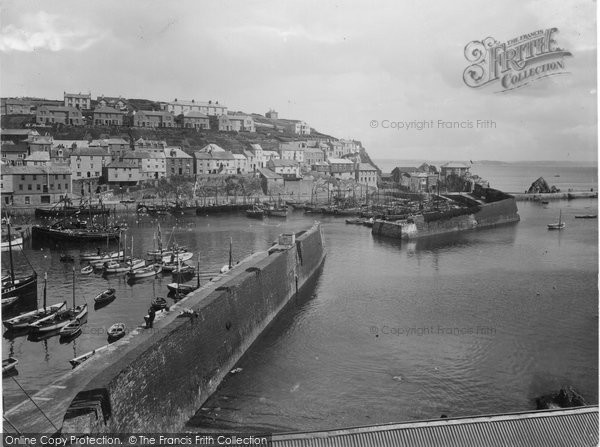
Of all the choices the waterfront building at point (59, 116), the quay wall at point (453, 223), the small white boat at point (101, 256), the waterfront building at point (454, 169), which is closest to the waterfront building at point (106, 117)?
the waterfront building at point (59, 116)

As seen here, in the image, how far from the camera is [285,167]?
80250 mm

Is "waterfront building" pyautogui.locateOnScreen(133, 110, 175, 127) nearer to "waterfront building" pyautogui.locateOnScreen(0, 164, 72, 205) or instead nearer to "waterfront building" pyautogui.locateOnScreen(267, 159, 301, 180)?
"waterfront building" pyautogui.locateOnScreen(267, 159, 301, 180)

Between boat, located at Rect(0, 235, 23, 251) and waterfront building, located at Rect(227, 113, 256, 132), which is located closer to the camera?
boat, located at Rect(0, 235, 23, 251)

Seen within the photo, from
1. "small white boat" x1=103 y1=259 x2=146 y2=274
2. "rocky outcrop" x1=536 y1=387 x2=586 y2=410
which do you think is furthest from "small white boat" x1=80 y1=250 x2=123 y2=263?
"rocky outcrop" x1=536 y1=387 x2=586 y2=410

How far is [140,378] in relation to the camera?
11945 mm

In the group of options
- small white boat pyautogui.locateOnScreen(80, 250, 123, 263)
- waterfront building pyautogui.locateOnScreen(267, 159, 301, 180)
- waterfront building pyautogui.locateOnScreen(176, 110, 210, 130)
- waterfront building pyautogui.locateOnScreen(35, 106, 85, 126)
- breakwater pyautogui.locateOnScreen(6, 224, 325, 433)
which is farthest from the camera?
waterfront building pyautogui.locateOnScreen(176, 110, 210, 130)

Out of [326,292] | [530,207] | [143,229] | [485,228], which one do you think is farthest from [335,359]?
[530,207]

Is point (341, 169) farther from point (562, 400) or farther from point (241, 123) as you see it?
point (562, 400)

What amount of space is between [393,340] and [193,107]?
80.6 m

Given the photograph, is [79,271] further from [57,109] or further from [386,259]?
[57,109]

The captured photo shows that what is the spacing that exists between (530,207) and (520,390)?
203 feet

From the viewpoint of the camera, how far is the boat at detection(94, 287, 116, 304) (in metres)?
24.1

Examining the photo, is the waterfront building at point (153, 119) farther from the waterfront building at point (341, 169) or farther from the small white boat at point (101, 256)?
the small white boat at point (101, 256)

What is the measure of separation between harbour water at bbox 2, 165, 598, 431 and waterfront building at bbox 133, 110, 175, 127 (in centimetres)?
5114
